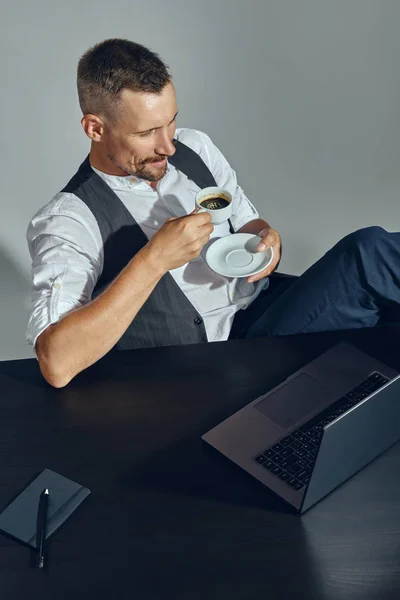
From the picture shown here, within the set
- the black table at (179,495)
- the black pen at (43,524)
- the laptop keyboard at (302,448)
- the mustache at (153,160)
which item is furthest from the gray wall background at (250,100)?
the black pen at (43,524)

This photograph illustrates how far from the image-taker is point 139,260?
1.52m

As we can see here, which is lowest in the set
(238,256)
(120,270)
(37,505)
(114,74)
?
(37,505)

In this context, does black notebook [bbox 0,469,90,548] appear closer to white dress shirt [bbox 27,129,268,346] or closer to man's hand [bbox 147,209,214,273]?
white dress shirt [bbox 27,129,268,346]

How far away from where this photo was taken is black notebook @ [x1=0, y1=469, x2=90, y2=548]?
1126 mm

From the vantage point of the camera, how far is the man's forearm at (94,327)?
4.48 ft

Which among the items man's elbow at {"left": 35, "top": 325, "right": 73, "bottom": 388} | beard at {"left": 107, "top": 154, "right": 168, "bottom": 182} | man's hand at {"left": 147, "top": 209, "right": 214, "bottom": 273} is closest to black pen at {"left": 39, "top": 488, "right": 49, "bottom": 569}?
man's elbow at {"left": 35, "top": 325, "right": 73, "bottom": 388}

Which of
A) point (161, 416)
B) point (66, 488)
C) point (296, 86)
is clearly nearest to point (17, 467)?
point (66, 488)

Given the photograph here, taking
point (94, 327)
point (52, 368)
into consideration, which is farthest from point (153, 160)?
point (52, 368)

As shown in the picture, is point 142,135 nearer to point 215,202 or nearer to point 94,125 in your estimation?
point 94,125

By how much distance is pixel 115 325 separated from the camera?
1477 mm

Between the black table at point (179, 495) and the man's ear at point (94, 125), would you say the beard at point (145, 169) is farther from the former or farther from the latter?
the black table at point (179, 495)

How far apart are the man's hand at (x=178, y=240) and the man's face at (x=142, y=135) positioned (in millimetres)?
229

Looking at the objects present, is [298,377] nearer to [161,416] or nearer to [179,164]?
[161,416]

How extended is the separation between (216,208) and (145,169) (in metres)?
0.22
